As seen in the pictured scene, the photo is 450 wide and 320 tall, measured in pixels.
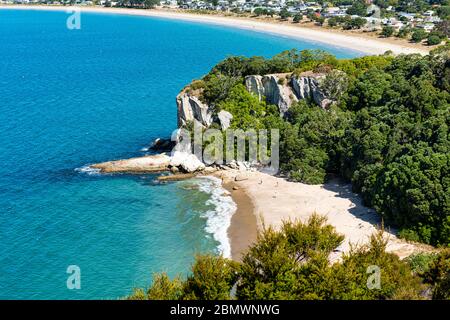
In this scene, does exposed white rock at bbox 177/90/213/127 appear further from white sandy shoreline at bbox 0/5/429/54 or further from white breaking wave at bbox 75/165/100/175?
white sandy shoreline at bbox 0/5/429/54

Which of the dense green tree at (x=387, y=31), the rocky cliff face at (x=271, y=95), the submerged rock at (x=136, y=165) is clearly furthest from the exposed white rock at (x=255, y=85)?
the dense green tree at (x=387, y=31)

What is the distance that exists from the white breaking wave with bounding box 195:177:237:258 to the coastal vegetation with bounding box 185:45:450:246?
7.55m

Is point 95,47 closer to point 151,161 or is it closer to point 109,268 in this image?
point 151,161

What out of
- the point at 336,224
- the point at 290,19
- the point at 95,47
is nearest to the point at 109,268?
the point at 336,224

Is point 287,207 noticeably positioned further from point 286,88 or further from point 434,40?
point 434,40

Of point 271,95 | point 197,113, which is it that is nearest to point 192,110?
point 197,113

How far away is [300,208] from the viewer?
49.6 meters

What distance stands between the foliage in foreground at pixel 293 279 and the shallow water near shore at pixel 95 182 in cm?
1078

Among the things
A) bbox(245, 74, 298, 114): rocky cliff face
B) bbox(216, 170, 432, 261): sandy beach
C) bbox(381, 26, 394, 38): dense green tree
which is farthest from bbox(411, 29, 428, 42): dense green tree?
bbox(216, 170, 432, 261): sandy beach

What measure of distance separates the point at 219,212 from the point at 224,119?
16173 millimetres

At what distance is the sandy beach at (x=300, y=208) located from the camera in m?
43.4

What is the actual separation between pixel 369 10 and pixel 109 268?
12939cm

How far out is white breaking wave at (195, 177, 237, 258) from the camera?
4562cm
